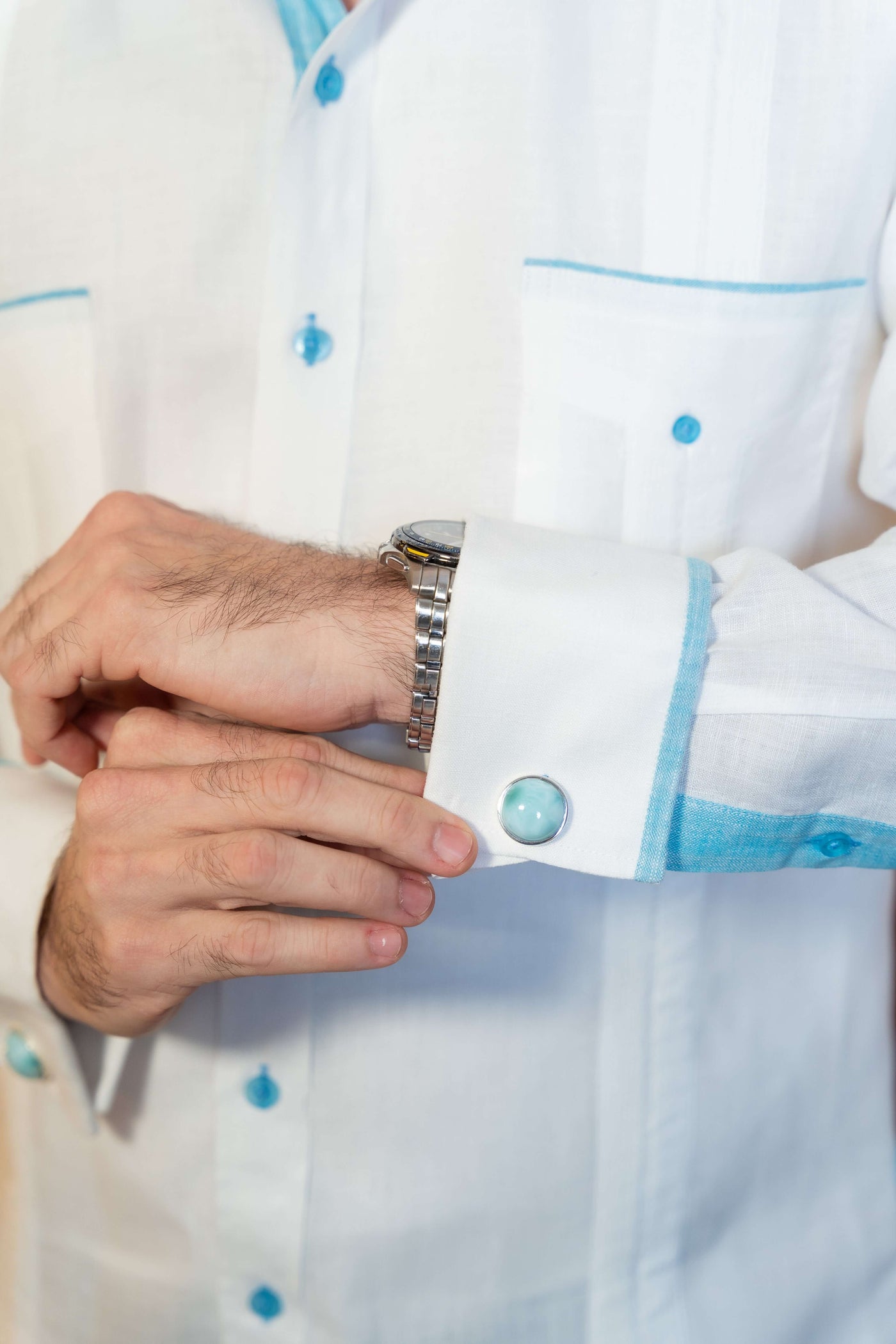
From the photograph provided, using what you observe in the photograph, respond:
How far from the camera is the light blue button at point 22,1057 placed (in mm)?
888

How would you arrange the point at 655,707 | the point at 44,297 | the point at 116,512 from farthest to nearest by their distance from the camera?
the point at 44,297 < the point at 116,512 < the point at 655,707

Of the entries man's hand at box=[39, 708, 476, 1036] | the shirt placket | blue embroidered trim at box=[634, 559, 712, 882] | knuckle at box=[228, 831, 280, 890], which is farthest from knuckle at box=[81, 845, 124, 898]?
blue embroidered trim at box=[634, 559, 712, 882]

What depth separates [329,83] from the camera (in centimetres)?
76

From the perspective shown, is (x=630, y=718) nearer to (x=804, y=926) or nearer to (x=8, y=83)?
(x=804, y=926)

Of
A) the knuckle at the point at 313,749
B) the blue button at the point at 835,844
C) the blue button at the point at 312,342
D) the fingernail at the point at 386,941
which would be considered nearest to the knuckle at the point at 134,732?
the knuckle at the point at 313,749

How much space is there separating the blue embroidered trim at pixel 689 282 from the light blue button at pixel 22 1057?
821 millimetres

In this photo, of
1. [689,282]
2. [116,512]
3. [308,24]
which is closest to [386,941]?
[116,512]

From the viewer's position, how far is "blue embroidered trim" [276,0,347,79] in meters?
0.79

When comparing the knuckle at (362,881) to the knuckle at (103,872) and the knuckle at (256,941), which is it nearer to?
the knuckle at (256,941)

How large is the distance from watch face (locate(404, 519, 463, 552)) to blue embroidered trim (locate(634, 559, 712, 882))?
16 centimetres

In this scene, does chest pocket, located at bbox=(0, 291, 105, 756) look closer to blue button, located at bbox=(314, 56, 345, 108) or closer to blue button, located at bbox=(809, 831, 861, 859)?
blue button, located at bbox=(314, 56, 345, 108)

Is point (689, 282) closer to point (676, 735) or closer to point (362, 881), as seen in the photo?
point (676, 735)

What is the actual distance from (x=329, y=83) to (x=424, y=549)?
408 mm

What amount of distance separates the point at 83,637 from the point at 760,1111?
0.75 meters
